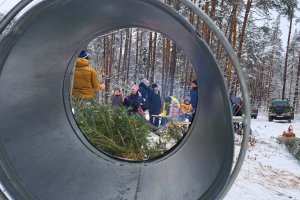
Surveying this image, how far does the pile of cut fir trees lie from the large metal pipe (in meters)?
1.18

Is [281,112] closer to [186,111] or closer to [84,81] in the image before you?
[186,111]

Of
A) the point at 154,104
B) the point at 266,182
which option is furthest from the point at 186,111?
the point at 266,182

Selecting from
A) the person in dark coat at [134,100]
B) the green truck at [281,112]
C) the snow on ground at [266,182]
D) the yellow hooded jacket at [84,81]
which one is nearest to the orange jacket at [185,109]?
the person in dark coat at [134,100]

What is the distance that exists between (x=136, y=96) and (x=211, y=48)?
5.90m

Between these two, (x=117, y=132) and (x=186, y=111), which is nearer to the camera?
(x=117, y=132)

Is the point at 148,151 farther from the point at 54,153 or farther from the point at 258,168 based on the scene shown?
the point at 258,168

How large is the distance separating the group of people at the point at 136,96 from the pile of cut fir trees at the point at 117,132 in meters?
1.06

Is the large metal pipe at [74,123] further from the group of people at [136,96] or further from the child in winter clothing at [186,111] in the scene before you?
the child in winter clothing at [186,111]

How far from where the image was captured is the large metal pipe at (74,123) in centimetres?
203

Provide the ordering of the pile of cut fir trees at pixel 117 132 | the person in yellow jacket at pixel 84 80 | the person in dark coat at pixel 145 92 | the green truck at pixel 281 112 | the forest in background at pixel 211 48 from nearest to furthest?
the pile of cut fir trees at pixel 117 132, the person in yellow jacket at pixel 84 80, the person in dark coat at pixel 145 92, the forest in background at pixel 211 48, the green truck at pixel 281 112

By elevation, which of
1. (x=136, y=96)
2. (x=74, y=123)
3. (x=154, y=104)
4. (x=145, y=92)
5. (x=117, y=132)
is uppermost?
(x=145, y=92)

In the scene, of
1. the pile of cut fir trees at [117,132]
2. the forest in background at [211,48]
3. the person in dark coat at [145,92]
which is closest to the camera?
the pile of cut fir trees at [117,132]

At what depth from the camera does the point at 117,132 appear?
15.0ft

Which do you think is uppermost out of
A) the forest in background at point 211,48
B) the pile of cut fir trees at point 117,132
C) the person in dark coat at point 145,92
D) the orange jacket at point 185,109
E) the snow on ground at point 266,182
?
the forest in background at point 211,48
